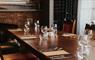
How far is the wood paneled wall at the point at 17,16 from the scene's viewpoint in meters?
4.74

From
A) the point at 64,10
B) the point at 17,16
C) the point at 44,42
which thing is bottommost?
the point at 44,42

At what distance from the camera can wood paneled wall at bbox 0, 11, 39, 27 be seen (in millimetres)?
4744

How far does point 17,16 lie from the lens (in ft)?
15.9

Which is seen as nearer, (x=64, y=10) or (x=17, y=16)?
(x=17, y=16)

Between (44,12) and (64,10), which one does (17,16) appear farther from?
(64,10)

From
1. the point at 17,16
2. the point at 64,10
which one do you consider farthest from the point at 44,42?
the point at 64,10

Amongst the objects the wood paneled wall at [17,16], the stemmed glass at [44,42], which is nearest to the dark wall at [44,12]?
the wood paneled wall at [17,16]

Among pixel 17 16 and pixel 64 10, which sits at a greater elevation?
Result: pixel 64 10

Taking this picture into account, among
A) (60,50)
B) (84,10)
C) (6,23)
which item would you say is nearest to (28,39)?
(60,50)

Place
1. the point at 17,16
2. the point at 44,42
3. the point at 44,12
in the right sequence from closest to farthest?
the point at 44,42 < the point at 17,16 < the point at 44,12

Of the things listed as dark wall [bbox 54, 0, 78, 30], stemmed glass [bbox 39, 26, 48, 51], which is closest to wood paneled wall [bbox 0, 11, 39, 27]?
dark wall [bbox 54, 0, 78, 30]

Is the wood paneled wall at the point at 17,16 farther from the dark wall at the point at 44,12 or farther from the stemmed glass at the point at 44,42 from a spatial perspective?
the stemmed glass at the point at 44,42

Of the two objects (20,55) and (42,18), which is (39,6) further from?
(20,55)

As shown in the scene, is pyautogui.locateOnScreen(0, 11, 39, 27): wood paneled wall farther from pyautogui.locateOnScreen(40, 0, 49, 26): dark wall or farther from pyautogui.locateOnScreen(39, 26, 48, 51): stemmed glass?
pyautogui.locateOnScreen(39, 26, 48, 51): stemmed glass
